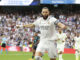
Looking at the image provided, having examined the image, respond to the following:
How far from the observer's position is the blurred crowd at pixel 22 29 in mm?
32812

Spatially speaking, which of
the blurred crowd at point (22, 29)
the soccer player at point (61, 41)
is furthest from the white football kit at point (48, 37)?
the blurred crowd at point (22, 29)

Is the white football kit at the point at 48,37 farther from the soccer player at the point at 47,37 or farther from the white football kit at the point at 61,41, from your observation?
the white football kit at the point at 61,41

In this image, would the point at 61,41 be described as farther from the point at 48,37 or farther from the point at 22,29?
the point at 22,29

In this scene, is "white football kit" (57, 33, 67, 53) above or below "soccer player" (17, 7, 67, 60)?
below

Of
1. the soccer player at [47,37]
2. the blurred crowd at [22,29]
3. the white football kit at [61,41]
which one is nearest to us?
the soccer player at [47,37]

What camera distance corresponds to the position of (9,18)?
37.3m

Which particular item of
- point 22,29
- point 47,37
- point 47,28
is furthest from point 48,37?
point 22,29

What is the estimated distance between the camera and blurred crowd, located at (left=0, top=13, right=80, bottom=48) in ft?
108

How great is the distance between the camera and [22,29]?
3484cm

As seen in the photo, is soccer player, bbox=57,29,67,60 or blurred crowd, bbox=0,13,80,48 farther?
blurred crowd, bbox=0,13,80,48

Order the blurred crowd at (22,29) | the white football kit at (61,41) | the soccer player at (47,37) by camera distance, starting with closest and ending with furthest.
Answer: the soccer player at (47,37) < the white football kit at (61,41) < the blurred crowd at (22,29)

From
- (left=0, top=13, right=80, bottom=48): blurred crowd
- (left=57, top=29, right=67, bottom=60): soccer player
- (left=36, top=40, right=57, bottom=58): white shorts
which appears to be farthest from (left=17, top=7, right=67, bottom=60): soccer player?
(left=0, top=13, right=80, bottom=48): blurred crowd

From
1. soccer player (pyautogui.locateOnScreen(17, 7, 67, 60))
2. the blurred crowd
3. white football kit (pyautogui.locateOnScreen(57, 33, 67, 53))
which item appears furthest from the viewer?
the blurred crowd

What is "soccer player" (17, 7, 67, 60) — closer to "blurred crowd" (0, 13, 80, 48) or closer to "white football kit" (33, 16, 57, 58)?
"white football kit" (33, 16, 57, 58)
